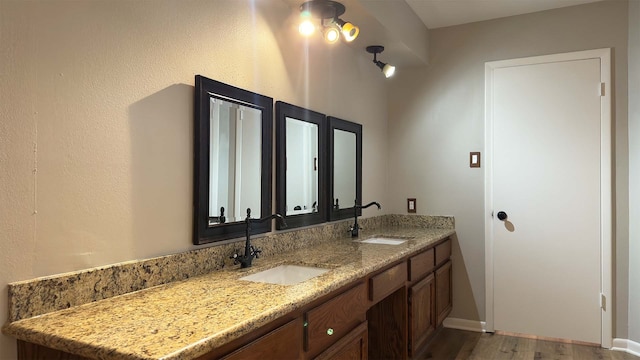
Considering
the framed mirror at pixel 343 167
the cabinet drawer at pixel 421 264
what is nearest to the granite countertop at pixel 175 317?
the cabinet drawer at pixel 421 264

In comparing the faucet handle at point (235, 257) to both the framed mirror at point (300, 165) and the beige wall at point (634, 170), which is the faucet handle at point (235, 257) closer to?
the framed mirror at point (300, 165)

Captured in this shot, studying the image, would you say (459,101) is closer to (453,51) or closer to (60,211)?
(453,51)

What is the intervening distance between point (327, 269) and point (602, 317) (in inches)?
92.3

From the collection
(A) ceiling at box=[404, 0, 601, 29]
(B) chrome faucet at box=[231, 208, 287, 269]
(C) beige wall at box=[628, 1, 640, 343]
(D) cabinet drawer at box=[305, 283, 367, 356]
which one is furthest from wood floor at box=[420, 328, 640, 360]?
(A) ceiling at box=[404, 0, 601, 29]

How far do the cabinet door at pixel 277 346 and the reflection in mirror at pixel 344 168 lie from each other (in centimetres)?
147

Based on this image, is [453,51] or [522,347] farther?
[453,51]

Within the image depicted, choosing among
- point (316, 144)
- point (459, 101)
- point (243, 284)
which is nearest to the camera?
point (243, 284)

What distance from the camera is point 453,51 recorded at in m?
3.60

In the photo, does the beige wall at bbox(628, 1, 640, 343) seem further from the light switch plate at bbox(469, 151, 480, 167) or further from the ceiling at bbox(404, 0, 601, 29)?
the light switch plate at bbox(469, 151, 480, 167)

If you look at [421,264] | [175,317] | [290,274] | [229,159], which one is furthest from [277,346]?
[421,264]

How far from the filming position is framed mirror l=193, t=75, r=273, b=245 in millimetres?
1788

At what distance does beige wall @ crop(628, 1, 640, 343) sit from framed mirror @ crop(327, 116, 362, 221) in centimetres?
187

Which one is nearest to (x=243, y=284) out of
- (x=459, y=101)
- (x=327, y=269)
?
(x=327, y=269)

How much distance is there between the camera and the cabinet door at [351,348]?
5.51ft
